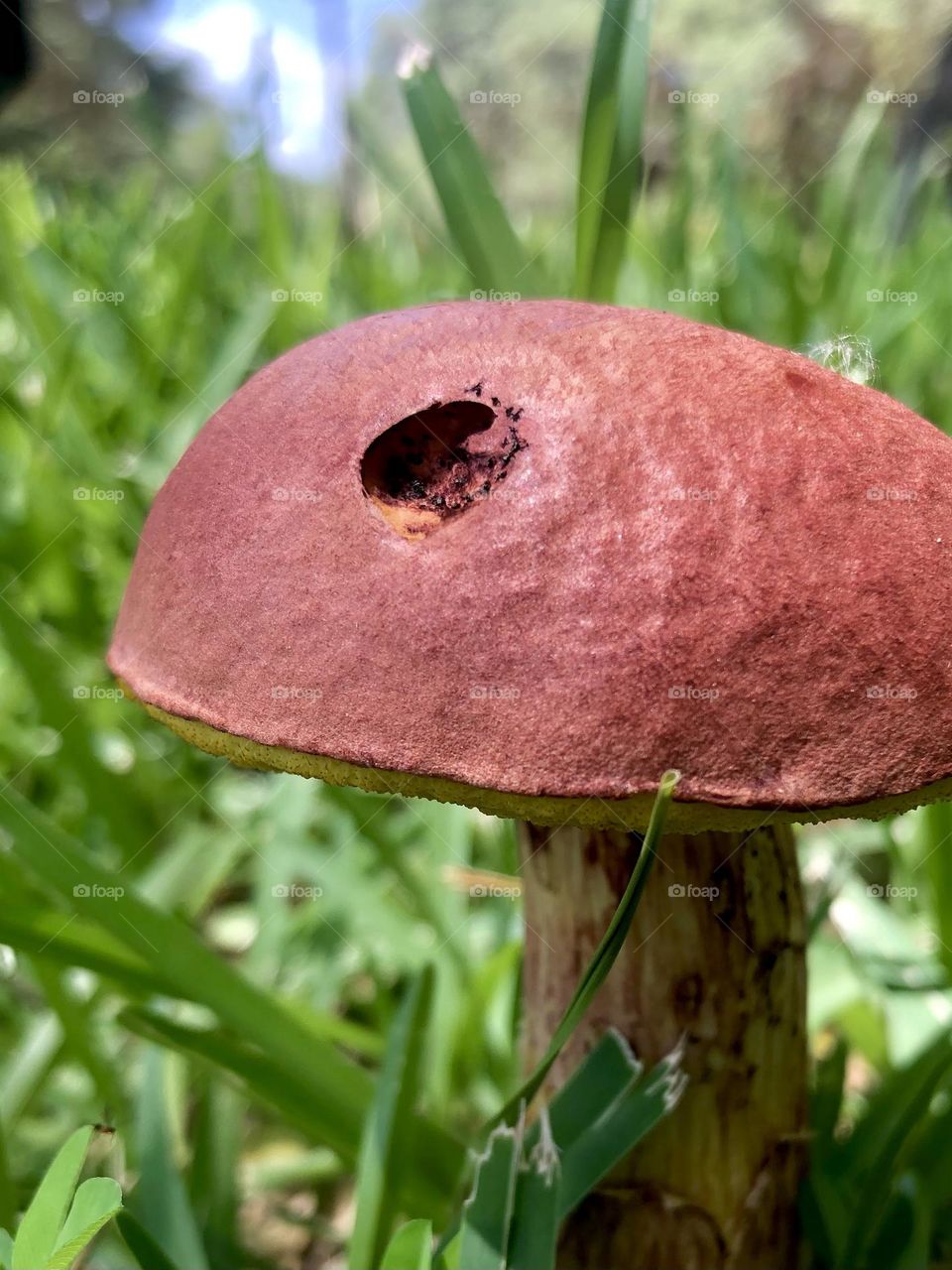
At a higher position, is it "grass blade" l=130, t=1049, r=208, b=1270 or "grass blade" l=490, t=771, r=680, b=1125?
"grass blade" l=490, t=771, r=680, b=1125

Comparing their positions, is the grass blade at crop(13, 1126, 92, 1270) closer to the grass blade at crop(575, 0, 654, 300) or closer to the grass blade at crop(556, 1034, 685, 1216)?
the grass blade at crop(556, 1034, 685, 1216)

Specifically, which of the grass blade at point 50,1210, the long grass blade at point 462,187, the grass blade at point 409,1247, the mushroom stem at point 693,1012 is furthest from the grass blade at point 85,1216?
the long grass blade at point 462,187

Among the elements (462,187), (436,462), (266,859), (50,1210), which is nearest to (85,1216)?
(50,1210)

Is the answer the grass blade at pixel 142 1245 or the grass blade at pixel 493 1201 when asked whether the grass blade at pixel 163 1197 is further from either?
the grass blade at pixel 493 1201

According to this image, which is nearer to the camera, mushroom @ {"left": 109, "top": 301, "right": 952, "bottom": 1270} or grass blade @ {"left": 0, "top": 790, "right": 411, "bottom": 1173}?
mushroom @ {"left": 109, "top": 301, "right": 952, "bottom": 1270}

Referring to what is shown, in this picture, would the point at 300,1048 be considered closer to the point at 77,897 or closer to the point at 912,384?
the point at 77,897

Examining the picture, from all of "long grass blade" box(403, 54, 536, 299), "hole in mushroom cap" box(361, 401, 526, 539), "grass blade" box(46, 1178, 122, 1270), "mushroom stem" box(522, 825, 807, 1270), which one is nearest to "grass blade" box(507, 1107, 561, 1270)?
"mushroom stem" box(522, 825, 807, 1270)

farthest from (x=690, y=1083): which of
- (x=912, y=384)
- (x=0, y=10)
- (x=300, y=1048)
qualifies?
(x=0, y=10)
